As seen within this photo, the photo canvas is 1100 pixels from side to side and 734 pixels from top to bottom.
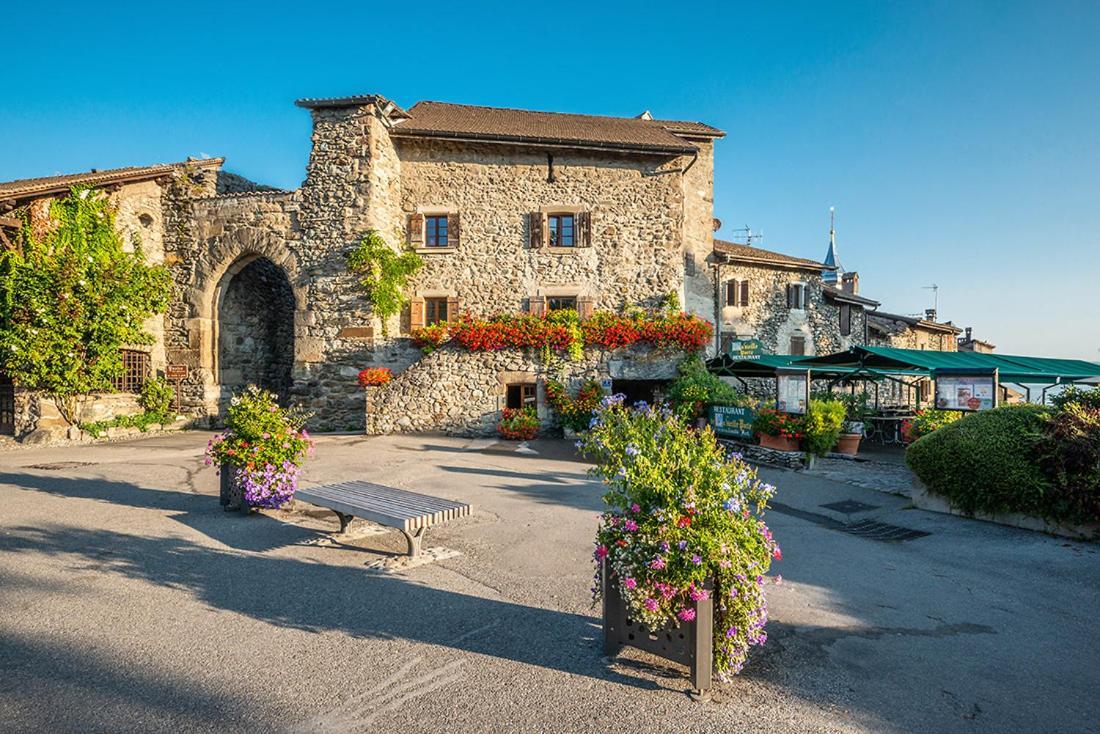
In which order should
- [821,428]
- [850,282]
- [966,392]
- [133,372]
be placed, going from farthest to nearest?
[850,282] < [133,372] < [821,428] < [966,392]

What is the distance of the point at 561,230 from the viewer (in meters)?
18.8

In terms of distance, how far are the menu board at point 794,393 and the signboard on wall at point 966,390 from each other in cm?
228

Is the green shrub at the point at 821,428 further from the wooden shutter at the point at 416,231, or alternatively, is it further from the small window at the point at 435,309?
the wooden shutter at the point at 416,231

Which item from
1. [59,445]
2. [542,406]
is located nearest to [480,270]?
[542,406]

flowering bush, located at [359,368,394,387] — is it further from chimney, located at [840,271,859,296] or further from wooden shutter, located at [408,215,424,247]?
chimney, located at [840,271,859,296]

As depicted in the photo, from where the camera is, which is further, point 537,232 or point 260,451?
point 537,232

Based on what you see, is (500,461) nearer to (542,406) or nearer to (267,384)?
(542,406)

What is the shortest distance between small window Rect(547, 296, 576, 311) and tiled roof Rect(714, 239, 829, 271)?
8.48 metres

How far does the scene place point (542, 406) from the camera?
51.3 feet

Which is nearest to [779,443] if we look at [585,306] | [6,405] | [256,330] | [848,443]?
[848,443]

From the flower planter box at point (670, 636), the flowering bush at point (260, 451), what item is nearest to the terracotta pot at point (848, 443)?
the flower planter box at point (670, 636)

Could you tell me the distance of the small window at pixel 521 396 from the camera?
15695 mm

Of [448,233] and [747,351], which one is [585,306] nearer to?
[448,233]

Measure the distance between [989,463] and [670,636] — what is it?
21.7ft
